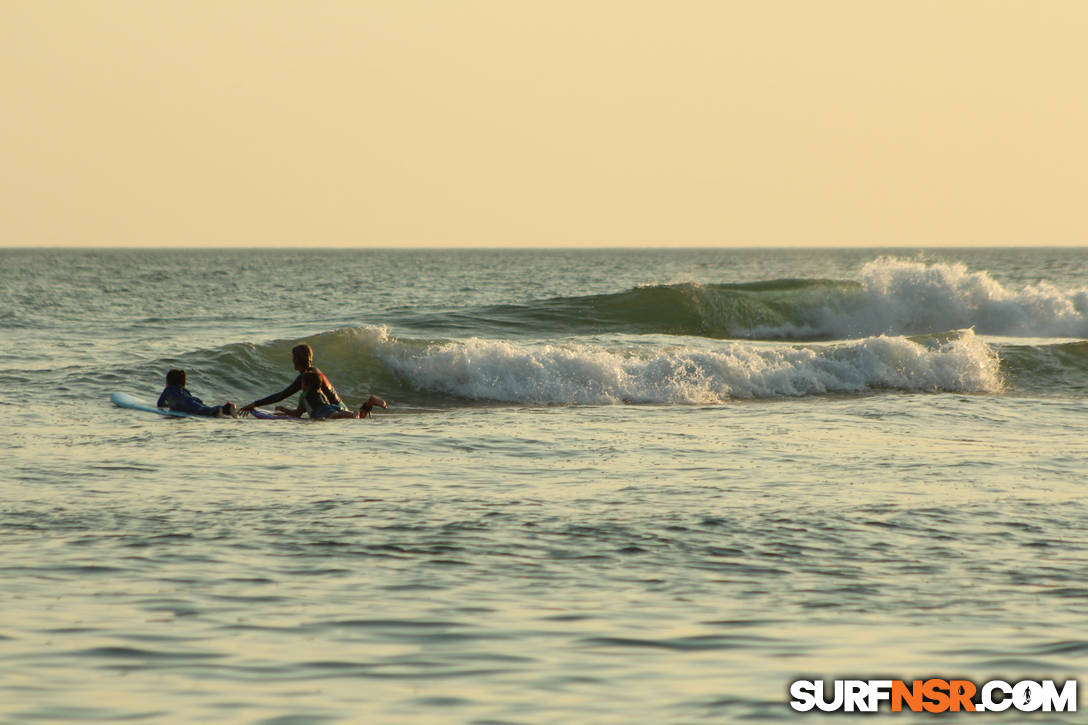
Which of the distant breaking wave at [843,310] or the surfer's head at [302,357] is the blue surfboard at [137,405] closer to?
the surfer's head at [302,357]

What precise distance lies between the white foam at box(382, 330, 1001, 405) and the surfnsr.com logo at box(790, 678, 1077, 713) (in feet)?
52.1

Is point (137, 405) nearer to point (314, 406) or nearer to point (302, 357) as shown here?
point (302, 357)

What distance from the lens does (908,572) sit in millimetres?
8219

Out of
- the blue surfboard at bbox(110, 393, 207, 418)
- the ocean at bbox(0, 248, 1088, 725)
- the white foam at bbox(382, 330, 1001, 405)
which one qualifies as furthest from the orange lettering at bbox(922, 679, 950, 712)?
the white foam at bbox(382, 330, 1001, 405)

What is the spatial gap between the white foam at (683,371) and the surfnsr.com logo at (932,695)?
1589 cm

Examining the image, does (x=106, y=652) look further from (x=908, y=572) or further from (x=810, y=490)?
(x=810, y=490)

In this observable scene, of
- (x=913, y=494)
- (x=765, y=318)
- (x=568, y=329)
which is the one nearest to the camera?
(x=913, y=494)

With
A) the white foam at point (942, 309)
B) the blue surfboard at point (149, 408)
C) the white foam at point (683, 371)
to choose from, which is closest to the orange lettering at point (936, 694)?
the blue surfboard at point (149, 408)

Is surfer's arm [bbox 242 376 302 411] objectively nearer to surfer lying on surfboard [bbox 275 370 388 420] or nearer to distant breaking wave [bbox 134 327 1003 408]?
surfer lying on surfboard [bbox 275 370 388 420]

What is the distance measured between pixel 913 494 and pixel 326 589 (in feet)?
18.5

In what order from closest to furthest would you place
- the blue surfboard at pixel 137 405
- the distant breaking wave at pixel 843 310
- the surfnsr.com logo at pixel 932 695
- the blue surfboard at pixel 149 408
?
the surfnsr.com logo at pixel 932 695 → the blue surfboard at pixel 149 408 → the blue surfboard at pixel 137 405 → the distant breaking wave at pixel 843 310

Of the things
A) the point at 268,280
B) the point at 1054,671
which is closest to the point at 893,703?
the point at 1054,671

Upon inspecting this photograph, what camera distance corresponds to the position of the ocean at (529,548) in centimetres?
605

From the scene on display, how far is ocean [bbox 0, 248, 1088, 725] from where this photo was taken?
19.9ft
